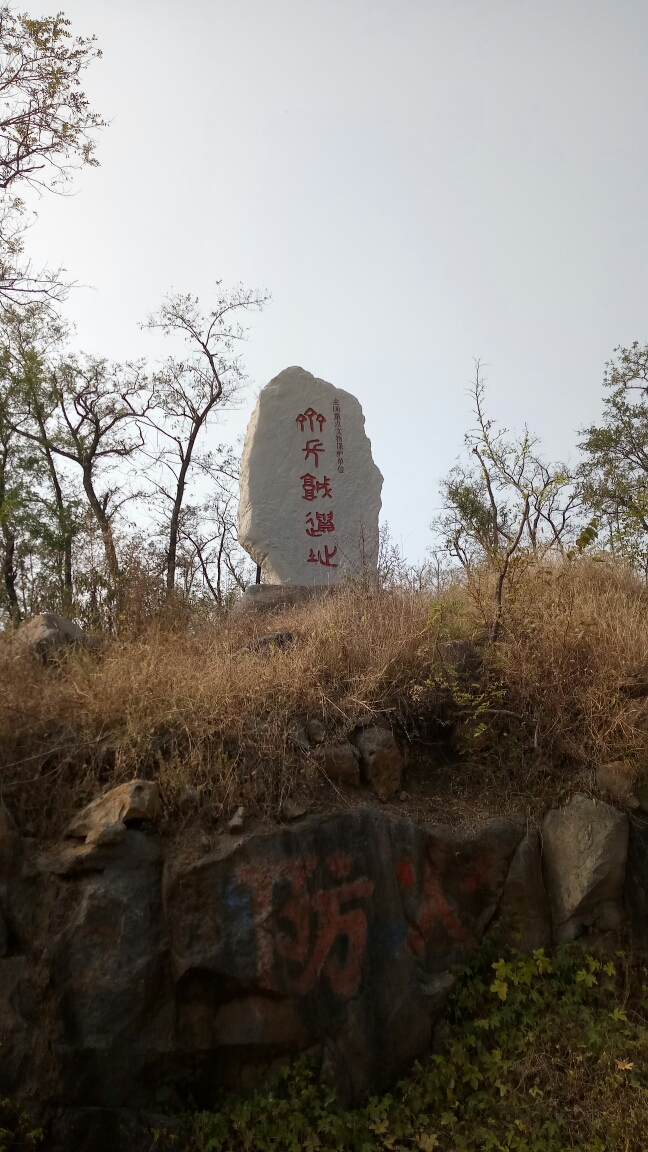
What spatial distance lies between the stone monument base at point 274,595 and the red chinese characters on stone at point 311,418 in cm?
169

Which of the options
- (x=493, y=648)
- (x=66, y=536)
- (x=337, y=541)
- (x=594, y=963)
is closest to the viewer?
(x=594, y=963)

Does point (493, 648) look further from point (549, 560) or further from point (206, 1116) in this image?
point (206, 1116)

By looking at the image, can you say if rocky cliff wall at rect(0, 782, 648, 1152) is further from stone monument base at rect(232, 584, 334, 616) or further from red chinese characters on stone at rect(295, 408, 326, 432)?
red chinese characters on stone at rect(295, 408, 326, 432)

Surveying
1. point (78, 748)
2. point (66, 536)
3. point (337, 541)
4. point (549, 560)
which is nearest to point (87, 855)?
point (78, 748)

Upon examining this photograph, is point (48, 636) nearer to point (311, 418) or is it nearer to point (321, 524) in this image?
point (321, 524)

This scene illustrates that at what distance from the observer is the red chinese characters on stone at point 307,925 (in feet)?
13.4

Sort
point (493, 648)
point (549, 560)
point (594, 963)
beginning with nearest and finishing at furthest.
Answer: point (594, 963) < point (493, 648) < point (549, 560)

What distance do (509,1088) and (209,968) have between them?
4.82ft

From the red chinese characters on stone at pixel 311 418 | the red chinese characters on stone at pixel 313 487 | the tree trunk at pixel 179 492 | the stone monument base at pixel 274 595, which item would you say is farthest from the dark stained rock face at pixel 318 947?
the tree trunk at pixel 179 492

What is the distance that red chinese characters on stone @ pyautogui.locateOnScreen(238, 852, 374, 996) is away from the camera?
4.09 m

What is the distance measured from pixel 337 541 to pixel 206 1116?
5591 millimetres

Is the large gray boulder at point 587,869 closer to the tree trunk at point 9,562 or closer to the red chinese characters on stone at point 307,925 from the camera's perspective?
the red chinese characters on stone at point 307,925

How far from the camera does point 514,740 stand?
5152 mm

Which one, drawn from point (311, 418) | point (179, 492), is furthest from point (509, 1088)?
point (179, 492)
